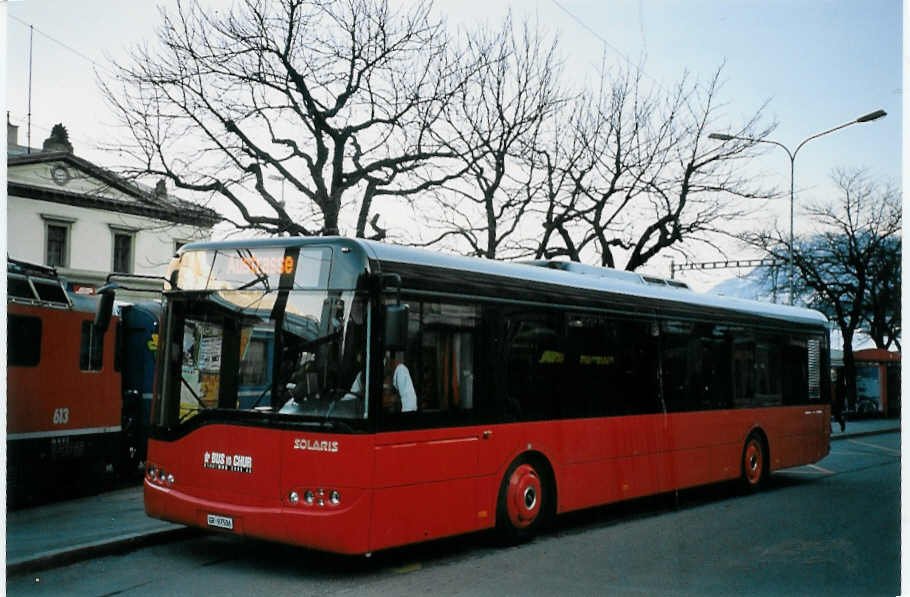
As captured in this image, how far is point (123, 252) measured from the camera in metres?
17.2

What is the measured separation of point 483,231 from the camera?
20.0 metres

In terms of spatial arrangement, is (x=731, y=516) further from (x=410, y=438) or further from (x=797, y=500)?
(x=410, y=438)

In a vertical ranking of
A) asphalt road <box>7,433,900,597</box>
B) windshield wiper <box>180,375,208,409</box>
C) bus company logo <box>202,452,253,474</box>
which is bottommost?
asphalt road <box>7,433,900,597</box>

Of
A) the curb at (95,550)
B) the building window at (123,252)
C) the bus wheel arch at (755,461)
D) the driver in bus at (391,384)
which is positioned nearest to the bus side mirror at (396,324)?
the driver in bus at (391,384)

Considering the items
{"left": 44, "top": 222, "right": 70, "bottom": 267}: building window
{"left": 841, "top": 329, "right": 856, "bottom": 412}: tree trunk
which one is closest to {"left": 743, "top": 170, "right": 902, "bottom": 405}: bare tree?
{"left": 841, "top": 329, "right": 856, "bottom": 412}: tree trunk

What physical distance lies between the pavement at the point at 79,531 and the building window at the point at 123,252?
20.2 ft

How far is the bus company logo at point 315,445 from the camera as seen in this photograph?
727 cm

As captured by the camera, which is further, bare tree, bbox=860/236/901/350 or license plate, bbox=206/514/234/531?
bare tree, bbox=860/236/901/350

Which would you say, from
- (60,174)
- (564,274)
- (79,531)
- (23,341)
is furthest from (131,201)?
(564,274)

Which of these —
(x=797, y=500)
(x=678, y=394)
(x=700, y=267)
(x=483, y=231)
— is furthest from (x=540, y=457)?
(x=700, y=267)

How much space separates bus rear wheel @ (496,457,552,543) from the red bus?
2 centimetres

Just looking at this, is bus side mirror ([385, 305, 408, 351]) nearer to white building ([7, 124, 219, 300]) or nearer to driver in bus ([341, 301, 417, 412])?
driver in bus ([341, 301, 417, 412])

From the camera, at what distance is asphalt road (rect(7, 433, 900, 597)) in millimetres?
7301

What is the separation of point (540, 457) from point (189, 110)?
11.3 metres
